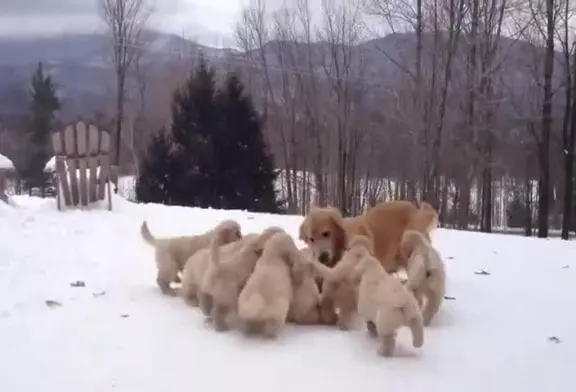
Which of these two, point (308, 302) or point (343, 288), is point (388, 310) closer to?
point (343, 288)

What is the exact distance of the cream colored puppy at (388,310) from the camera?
3537mm

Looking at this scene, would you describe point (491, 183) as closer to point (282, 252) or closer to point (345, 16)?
point (345, 16)

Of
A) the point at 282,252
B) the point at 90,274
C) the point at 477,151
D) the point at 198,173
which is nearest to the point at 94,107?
the point at 198,173

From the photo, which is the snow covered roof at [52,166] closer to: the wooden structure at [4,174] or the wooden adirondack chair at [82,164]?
the wooden adirondack chair at [82,164]

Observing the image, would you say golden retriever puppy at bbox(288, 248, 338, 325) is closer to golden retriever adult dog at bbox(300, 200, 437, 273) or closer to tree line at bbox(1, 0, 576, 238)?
golden retriever adult dog at bbox(300, 200, 437, 273)

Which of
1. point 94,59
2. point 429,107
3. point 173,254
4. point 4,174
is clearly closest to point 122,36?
point 94,59

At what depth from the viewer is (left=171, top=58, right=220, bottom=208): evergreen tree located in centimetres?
1856

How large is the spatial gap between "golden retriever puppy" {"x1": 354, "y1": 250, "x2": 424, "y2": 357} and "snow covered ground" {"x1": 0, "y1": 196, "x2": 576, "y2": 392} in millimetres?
91

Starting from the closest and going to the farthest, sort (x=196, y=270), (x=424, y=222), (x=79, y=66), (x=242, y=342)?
(x=242, y=342)
(x=196, y=270)
(x=424, y=222)
(x=79, y=66)

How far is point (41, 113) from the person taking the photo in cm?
3059

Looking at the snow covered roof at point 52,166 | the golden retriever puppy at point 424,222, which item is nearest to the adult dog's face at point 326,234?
the golden retriever puppy at point 424,222

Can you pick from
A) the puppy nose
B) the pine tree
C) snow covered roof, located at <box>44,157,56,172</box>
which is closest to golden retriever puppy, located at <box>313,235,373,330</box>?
the puppy nose

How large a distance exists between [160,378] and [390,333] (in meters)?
1.06

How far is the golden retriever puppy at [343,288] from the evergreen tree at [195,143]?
14.2 m
